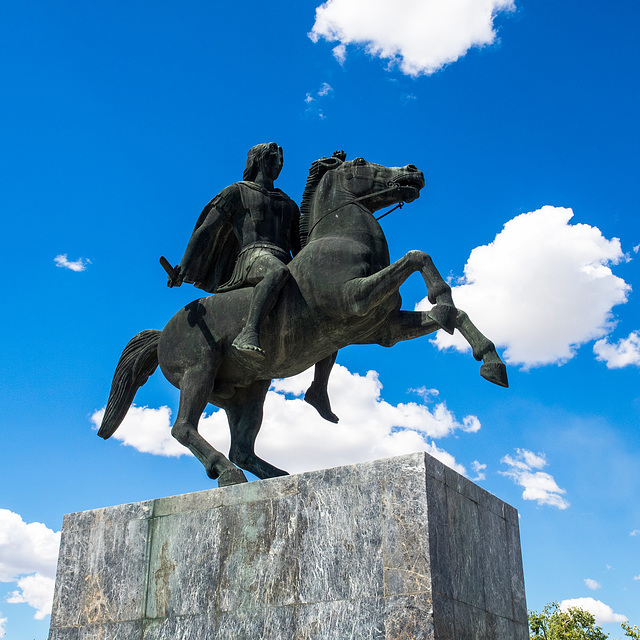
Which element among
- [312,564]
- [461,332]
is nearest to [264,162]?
[461,332]

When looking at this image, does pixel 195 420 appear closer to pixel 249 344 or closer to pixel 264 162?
pixel 249 344

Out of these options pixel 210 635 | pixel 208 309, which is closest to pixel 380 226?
pixel 208 309

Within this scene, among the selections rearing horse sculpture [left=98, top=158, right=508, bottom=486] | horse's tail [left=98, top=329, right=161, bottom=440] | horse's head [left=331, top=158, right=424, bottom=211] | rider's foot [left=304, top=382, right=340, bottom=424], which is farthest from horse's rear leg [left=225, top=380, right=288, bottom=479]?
horse's head [left=331, top=158, right=424, bottom=211]

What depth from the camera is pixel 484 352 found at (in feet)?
20.4

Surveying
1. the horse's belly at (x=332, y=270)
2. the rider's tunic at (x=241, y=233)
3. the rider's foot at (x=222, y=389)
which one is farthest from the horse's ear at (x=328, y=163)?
the rider's foot at (x=222, y=389)

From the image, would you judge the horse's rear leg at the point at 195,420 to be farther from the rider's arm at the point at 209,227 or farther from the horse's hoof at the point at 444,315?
the horse's hoof at the point at 444,315

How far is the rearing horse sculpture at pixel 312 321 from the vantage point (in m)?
→ 6.44

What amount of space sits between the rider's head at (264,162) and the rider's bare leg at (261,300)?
142 cm

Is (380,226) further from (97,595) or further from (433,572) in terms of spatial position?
(97,595)

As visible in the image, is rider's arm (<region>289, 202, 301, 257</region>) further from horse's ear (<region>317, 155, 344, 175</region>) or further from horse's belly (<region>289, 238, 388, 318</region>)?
horse's belly (<region>289, 238, 388, 318</region>)

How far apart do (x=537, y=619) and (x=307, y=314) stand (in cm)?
3220

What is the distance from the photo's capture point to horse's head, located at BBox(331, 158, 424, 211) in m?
7.39

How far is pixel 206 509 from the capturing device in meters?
5.87

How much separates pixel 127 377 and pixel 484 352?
3.94 m
